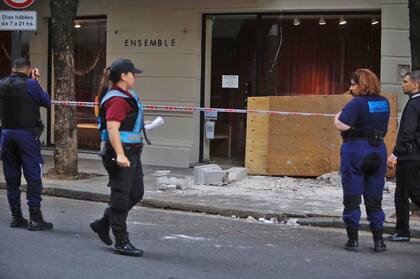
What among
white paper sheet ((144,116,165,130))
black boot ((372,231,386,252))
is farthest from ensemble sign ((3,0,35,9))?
black boot ((372,231,386,252))

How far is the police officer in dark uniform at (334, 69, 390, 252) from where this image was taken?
6.39 meters

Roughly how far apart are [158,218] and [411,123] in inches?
134

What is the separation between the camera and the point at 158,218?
8328 mm

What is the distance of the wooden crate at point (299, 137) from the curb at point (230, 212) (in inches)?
114

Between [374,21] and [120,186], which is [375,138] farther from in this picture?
[374,21]

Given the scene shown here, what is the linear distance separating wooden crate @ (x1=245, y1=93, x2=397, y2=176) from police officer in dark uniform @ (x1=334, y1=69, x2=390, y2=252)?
4.48 m

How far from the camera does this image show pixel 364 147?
6430mm

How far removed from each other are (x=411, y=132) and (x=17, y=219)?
14.8ft

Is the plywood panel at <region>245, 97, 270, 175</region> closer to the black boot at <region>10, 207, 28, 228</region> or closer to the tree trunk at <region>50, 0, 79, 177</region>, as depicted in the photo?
the tree trunk at <region>50, 0, 79, 177</region>

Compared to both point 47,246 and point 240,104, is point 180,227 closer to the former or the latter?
point 47,246

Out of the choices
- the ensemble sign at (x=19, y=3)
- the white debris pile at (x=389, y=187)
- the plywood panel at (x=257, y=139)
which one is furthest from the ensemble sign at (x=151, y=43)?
the white debris pile at (x=389, y=187)

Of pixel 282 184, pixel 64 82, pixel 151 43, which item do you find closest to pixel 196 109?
pixel 151 43

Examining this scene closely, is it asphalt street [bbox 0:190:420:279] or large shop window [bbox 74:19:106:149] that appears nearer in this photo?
asphalt street [bbox 0:190:420:279]


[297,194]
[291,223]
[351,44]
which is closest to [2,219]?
[291,223]
